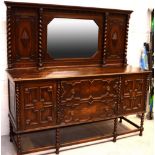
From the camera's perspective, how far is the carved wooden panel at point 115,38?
3.05 m

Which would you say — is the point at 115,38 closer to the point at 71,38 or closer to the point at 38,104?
the point at 71,38

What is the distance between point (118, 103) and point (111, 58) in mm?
660

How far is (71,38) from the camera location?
2854mm

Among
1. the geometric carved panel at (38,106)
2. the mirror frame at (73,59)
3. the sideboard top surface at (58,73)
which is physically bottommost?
the geometric carved panel at (38,106)

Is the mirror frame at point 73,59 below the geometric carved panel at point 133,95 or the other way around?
the other way around

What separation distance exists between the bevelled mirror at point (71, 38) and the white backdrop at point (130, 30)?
0.31 metres

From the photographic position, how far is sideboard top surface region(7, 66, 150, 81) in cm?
234

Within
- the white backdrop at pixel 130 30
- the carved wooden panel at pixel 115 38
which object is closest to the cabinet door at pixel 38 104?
the white backdrop at pixel 130 30

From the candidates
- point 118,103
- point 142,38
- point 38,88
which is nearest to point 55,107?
point 38,88

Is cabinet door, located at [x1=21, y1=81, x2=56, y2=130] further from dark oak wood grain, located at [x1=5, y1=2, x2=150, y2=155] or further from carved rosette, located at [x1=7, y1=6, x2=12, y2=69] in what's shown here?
carved rosette, located at [x1=7, y1=6, x2=12, y2=69]

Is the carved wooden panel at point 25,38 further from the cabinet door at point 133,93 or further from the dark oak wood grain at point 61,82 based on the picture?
the cabinet door at point 133,93

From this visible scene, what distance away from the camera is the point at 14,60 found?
103 inches

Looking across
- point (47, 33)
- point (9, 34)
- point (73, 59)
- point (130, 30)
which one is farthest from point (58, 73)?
point (130, 30)

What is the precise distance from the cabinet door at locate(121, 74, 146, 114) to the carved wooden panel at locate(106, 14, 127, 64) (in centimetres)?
45
